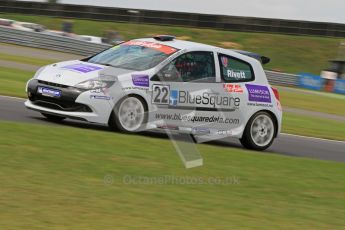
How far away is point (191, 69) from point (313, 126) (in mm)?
7853

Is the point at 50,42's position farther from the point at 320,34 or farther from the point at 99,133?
the point at 320,34

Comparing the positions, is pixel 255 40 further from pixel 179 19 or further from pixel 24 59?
pixel 24 59

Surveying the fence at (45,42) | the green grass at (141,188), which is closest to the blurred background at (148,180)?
the green grass at (141,188)

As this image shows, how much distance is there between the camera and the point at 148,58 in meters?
10.4

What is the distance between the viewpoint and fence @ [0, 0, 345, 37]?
53688 millimetres

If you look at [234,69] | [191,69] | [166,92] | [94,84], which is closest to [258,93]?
[234,69]

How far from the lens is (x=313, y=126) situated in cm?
1755

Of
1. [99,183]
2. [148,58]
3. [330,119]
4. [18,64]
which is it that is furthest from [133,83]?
[18,64]

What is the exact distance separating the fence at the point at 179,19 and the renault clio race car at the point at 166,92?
1713 inches

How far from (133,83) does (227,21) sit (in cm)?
4570

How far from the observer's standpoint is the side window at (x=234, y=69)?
10.9 meters

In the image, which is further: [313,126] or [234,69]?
[313,126]

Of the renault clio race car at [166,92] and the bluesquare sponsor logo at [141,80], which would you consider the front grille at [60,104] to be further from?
the bluesquare sponsor logo at [141,80]

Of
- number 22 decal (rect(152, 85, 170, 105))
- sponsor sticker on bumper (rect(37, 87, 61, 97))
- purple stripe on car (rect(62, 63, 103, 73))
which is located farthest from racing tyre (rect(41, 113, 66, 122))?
number 22 decal (rect(152, 85, 170, 105))
